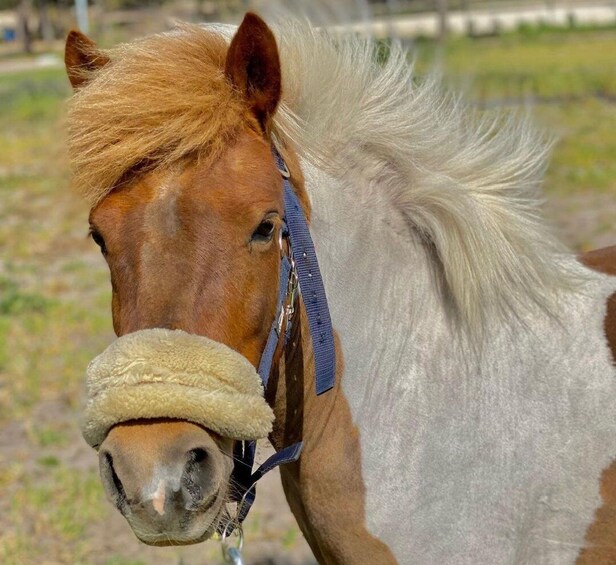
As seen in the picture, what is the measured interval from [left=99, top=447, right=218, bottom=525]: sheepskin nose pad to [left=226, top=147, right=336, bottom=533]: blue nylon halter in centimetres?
23

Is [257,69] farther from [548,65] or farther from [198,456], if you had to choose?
[548,65]

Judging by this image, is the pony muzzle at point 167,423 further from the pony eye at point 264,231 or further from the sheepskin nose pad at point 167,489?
the pony eye at point 264,231

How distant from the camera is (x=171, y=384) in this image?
64.2 inches

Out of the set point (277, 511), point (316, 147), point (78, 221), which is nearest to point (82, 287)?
point (78, 221)

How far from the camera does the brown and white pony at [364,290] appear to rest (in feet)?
5.65

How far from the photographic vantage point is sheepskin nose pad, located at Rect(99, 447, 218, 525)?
1.57m

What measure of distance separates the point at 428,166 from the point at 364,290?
14.7 inches

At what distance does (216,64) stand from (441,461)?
1.05 m

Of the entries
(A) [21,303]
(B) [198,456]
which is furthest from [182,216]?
(A) [21,303]

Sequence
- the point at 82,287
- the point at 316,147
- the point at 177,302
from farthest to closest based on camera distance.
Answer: the point at 82,287 < the point at 316,147 < the point at 177,302

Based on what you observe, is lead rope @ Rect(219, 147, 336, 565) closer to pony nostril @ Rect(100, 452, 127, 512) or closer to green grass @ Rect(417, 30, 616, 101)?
pony nostril @ Rect(100, 452, 127, 512)

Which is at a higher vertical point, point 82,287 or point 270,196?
point 270,196

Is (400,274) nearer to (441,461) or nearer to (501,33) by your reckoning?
(441,461)

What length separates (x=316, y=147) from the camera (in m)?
2.07
